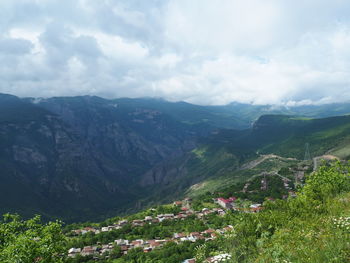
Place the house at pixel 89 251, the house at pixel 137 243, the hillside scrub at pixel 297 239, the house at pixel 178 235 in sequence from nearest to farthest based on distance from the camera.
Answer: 1. the hillside scrub at pixel 297 239
2. the house at pixel 178 235
3. the house at pixel 89 251
4. the house at pixel 137 243

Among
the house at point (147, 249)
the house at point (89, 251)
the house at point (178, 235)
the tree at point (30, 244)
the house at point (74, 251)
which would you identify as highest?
the tree at point (30, 244)

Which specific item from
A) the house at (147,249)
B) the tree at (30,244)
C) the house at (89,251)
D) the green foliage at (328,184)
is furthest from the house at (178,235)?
the tree at (30,244)

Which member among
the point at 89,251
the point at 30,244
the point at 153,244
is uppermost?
the point at 30,244

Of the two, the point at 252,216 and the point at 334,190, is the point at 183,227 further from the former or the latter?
the point at 252,216

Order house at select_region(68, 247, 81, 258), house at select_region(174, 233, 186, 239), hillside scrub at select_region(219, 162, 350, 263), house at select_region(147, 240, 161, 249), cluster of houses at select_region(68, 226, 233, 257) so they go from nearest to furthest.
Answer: hillside scrub at select_region(219, 162, 350, 263) → cluster of houses at select_region(68, 226, 233, 257) → house at select_region(147, 240, 161, 249) → house at select_region(174, 233, 186, 239) → house at select_region(68, 247, 81, 258)

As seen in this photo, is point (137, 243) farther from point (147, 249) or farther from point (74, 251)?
point (74, 251)

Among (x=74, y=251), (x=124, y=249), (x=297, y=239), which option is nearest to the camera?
(x=297, y=239)

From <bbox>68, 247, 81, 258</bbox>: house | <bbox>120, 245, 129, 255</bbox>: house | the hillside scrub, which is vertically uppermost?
the hillside scrub

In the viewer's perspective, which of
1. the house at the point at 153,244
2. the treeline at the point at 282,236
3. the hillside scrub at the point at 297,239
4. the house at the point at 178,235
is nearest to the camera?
the hillside scrub at the point at 297,239

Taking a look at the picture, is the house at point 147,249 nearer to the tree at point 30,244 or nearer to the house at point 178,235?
the house at point 178,235

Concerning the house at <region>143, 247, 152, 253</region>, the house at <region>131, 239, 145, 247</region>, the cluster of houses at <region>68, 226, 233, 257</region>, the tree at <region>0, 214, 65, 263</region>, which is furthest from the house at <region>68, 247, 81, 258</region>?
the tree at <region>0, 214, 65, 263</region>

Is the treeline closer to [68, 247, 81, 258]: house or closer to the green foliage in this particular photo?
the green foliage

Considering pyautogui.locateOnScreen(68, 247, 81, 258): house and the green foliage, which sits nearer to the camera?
the green foliage

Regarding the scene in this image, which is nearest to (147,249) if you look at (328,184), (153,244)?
(153,244)
